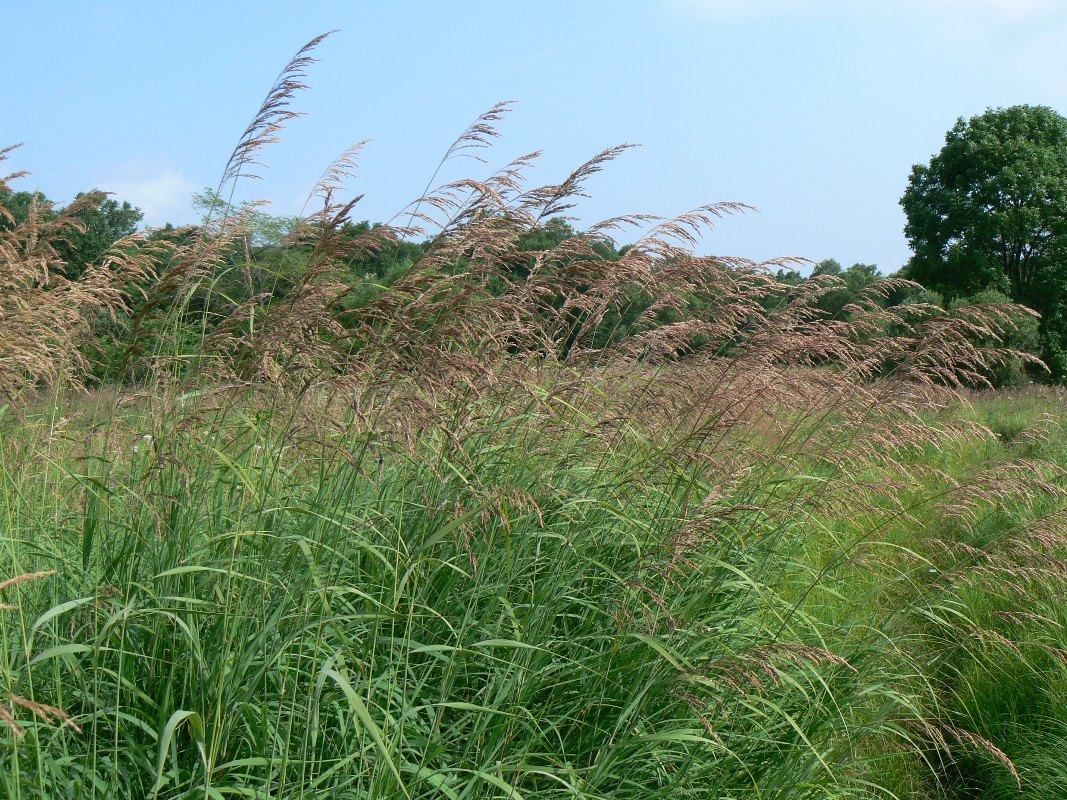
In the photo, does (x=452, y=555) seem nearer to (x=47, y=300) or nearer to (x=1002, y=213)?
(x=47, y=300)

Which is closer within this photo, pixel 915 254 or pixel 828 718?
pixel 828 718

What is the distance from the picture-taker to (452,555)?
273 centimetres

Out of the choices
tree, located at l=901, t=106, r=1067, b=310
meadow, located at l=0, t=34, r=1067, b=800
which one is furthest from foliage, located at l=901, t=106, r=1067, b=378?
meadow, located at l=0, t=34, r=1067, b=800

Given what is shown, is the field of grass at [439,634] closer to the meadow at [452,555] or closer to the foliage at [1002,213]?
the meadow at [452,555]

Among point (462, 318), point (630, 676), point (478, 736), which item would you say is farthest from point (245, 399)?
point (630, 676)

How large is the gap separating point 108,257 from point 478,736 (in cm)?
A: 287

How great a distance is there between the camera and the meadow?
2.11 meters

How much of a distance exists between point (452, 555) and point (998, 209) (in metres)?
32.5

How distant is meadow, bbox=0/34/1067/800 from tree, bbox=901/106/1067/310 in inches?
1143

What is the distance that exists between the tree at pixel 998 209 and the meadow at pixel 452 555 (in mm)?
29039

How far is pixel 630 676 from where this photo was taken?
2559mm

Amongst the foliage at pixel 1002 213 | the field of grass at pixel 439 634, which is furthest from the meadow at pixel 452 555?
the foliage at pixel 1002 213

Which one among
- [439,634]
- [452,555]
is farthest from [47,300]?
[439,634]

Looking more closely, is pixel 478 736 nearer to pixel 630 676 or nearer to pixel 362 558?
pixel 630 676
